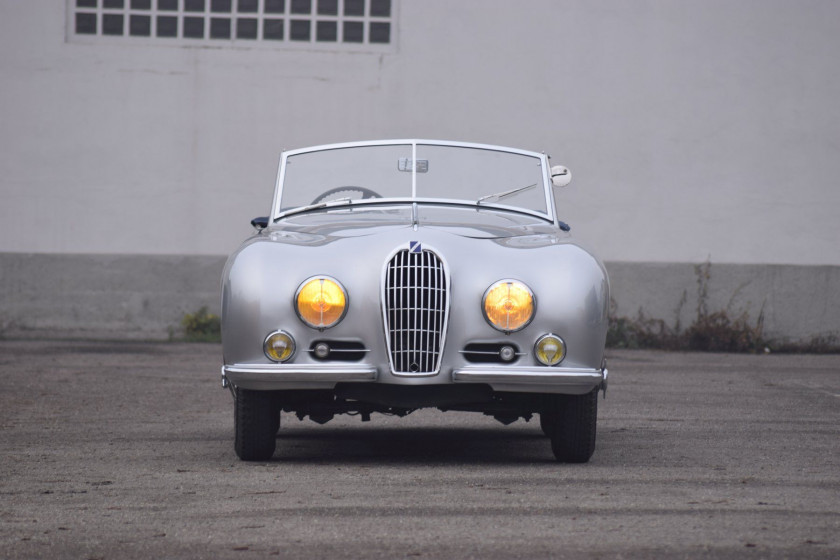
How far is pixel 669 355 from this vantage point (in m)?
14.0

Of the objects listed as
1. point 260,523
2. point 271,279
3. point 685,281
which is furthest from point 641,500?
point 685,281

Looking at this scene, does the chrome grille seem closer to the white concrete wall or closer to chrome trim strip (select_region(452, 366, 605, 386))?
chrome trim strip (select_region(452, 366, 605, 386))

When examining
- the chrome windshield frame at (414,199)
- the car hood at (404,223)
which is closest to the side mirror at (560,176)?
the chrome windshield frame at (414,199)

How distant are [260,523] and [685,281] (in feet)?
36.9

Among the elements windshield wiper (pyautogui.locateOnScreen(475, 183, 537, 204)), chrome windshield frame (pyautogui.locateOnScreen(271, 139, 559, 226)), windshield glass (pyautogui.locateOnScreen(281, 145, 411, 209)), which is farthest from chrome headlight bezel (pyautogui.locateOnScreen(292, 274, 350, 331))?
windshield wiper (pyautogui.locateOnScreen(475, 183, 537, 204))

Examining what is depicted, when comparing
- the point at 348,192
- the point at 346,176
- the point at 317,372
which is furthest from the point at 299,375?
the point at 346,176

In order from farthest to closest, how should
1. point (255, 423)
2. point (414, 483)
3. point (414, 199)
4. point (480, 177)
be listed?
1. point (480, 177)
2. point (414, 199)
3. point (255, 423)
4. point (414, 483)

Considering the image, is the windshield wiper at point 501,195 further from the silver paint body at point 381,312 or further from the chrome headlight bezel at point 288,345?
the chrome headlight bezel at point 288,345

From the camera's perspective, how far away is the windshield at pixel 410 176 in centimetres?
716

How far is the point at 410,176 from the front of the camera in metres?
7.19

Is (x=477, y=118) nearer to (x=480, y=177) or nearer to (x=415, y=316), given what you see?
(x=480, y=177)

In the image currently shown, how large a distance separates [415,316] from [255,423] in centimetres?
95

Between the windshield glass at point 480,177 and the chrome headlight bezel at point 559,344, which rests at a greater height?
the windshield glass at point 480,177

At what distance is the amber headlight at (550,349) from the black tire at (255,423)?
1.26 meters
